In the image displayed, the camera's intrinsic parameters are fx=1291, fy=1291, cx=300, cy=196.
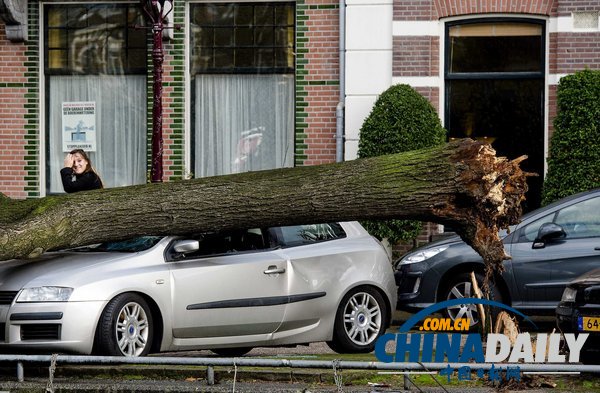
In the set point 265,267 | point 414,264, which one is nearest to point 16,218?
point 265,267

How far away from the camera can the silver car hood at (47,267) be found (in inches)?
423

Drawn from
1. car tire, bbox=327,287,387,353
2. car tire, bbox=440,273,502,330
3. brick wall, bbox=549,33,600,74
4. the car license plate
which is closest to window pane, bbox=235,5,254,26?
brick wall, bbox=549,33,600,74

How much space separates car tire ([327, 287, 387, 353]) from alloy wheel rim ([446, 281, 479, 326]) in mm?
1546

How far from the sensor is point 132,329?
432 inches

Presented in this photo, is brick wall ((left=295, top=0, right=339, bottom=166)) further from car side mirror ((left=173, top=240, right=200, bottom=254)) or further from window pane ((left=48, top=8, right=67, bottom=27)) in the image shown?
car side mirror ((left=173, top=240, right=200, bottom=254))

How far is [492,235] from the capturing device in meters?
10.2

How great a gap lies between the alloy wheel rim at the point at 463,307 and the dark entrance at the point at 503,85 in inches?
183

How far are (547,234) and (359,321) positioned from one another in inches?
114

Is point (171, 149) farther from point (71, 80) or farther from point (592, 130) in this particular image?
point (592, 130)

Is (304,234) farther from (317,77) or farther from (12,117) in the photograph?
(12,117)

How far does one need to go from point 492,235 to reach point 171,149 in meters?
9.86

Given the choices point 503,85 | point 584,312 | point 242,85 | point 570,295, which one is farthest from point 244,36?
point 584,312

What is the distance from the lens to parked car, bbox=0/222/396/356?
1066 centimetres

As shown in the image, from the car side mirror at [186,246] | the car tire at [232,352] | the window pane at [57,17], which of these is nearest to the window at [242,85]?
the window pane at [57,17]
